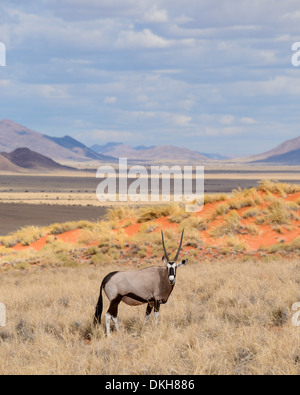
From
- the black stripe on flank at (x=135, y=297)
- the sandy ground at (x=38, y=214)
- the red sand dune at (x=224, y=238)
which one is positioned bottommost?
the sandy ground at (x=38, y=214)

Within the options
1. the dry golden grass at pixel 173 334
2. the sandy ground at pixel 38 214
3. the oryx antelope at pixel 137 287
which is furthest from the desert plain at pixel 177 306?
the sandy ground at pixel 38 214

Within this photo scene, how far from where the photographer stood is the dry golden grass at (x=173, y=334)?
6.28m

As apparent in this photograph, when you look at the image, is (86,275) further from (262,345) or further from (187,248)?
(262,345)

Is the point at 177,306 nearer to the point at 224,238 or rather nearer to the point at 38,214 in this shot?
the point at 224,238

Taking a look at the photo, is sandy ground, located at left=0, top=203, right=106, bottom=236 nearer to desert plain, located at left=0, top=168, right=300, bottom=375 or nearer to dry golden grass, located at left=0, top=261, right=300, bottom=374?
desert plain, located at left=0, top=168, right=300, bottom=375

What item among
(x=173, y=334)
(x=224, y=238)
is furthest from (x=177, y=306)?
(x=224, y=238)

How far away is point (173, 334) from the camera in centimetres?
735

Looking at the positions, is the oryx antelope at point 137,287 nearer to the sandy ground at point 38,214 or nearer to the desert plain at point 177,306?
the desert plain at point 177,306

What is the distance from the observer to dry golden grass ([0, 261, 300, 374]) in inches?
247

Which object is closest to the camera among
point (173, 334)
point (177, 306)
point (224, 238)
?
point (173, 334)

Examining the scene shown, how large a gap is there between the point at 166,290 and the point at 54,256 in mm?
15620

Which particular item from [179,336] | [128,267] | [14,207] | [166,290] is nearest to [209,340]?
[179,336]

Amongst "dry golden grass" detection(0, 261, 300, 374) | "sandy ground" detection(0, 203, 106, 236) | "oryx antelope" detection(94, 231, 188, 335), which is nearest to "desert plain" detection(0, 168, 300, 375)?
"dry golden grass" detection(0, 261, 300, 374)
